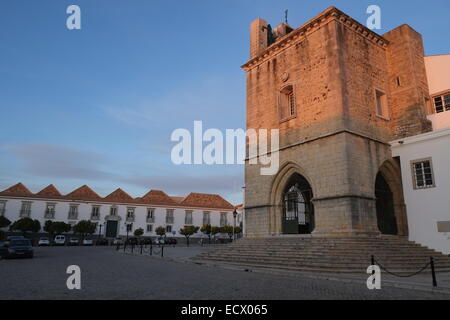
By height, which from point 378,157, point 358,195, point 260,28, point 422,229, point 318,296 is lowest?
point 318,296

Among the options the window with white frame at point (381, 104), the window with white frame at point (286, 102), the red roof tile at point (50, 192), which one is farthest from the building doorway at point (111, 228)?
the window with white frame at point (381, 104)

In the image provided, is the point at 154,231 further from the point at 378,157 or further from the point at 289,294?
the point at 289,294

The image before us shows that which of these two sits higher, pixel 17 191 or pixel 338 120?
pixel 338 120

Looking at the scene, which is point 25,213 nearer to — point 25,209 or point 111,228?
point 25,209

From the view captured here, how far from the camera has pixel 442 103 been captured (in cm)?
1741

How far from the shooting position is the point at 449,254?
43.8ft

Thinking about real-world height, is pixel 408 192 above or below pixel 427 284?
above

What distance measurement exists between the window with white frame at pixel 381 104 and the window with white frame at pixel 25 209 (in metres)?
39.9

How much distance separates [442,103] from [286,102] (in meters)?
8.07

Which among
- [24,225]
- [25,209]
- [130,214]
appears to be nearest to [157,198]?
[130,214]

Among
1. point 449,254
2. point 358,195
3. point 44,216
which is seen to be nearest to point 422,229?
point 449,254

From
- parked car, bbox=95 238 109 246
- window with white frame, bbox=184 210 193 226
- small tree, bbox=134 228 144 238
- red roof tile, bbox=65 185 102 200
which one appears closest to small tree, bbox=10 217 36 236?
red roof tile, bbox=65 185 102 200

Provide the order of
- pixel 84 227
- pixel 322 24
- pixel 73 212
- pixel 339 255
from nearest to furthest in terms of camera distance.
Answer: pixel 339 255
pixel 322 24
pixel 84 227
pixel 73 212

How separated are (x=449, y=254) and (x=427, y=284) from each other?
266 inches
